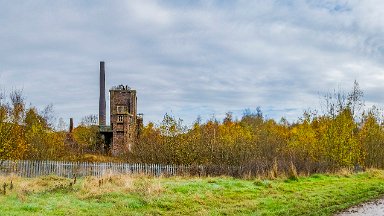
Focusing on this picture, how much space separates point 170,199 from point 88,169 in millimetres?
15855

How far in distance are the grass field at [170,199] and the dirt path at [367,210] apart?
421 mm

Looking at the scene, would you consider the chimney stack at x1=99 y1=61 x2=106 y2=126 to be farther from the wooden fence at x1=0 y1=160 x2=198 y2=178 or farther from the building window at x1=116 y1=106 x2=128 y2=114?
the wooden fence at x1=0 y1=160 x2=198 y2=178

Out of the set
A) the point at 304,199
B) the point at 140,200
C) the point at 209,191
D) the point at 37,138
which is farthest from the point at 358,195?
the point at 37,138

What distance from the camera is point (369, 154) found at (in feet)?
125

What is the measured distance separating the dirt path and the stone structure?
3725 cm

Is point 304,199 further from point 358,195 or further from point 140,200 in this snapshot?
point 140,200

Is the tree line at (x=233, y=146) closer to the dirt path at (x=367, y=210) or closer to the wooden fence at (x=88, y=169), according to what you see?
the wooden fence at (x=88, y=169)

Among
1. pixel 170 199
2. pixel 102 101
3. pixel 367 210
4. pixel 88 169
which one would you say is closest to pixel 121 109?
pixel 102 101

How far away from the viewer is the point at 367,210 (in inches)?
599

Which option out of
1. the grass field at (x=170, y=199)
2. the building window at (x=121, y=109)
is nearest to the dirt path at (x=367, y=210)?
the grass field at (x=170, y=199)

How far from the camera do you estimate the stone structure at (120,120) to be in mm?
53531

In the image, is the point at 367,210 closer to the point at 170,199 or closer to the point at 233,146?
the point at 170,199

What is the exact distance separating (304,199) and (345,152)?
19.1 m

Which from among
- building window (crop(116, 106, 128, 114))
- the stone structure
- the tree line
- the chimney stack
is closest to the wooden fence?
the tree line
